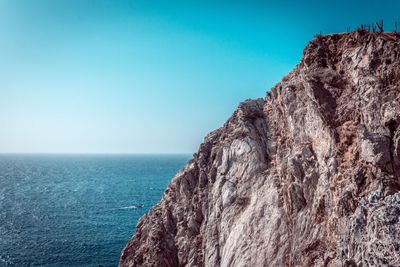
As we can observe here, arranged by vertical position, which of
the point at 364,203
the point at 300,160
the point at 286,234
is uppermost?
the point at 300,160

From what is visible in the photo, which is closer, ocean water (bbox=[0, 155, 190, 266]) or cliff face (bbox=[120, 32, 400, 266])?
cliff face (bbox=[120, 32, 400, 266])

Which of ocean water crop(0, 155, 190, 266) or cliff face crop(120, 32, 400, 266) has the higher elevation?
cliff face crop(120, 32, 400, 266)

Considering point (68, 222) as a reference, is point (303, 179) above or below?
above

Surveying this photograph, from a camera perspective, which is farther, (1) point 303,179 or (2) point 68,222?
(2) point 68,222

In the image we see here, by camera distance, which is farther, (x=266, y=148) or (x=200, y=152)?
(x=200, y=152)

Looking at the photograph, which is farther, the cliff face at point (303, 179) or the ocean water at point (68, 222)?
the ocean water at point (68, 222)

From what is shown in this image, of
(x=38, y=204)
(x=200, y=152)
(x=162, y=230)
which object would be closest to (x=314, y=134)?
(x=200, y=152)

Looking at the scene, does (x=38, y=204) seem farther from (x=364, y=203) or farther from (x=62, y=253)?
(x=364, y=203)

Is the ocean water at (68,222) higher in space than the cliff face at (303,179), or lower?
lower
